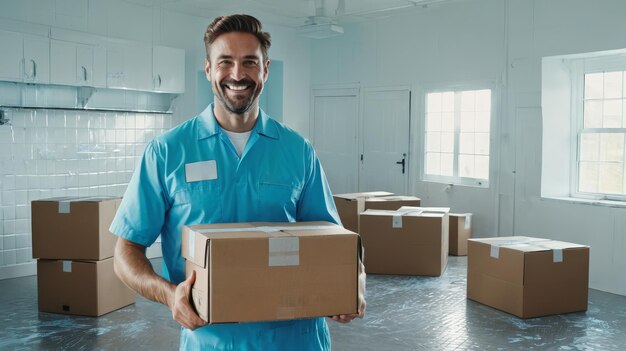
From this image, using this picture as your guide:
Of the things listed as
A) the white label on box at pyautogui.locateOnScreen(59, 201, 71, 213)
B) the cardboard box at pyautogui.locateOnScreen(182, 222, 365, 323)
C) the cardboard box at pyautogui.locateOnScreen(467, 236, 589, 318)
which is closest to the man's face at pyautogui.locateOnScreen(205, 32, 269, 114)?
the cardboard box at pyautogui.locateOnScreen(182, 222, 365, 323)

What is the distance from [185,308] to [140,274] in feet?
0.66

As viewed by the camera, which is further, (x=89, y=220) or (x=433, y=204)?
(x=433, y=204)

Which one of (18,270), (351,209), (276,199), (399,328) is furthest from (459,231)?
(276,199)

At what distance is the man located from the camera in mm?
1621

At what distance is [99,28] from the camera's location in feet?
21.2

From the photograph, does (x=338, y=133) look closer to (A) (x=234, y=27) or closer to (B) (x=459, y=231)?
(B) (x=459, y=231)

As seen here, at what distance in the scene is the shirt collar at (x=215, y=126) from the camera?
1.71m

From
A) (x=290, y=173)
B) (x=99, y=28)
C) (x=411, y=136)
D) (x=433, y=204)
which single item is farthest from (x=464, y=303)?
(x=99, y=28)

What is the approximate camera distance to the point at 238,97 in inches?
64.1

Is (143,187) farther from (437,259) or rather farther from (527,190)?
(527,190)

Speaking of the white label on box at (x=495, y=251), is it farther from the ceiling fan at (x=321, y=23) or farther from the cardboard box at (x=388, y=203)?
the ceiling fan at (x=321, y=23)

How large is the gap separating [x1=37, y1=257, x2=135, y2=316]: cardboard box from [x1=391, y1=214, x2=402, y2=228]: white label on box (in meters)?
2.58

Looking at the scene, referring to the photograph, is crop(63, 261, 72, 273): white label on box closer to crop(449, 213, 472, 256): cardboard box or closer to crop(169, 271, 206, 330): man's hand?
crop(169, 271, 206, 330): man's hand

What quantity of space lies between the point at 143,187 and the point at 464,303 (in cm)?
392
